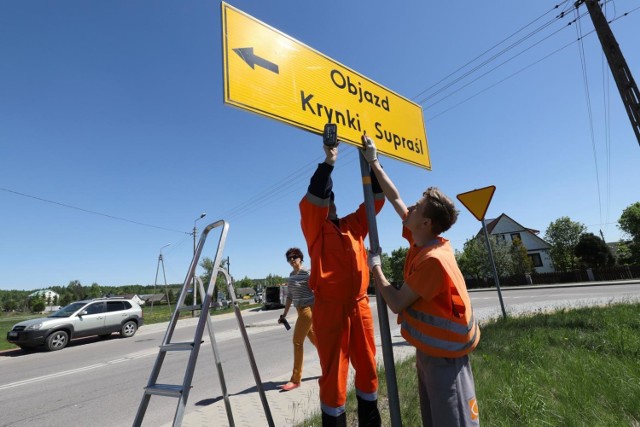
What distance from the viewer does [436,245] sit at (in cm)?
187

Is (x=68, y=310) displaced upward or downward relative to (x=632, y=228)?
downward

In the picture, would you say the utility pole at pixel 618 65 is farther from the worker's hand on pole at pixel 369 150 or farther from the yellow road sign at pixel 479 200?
the worker's hand on pole at pixel 369 150

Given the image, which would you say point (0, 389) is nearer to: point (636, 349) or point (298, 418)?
point (298, 418)

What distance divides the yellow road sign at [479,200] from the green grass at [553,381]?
2306 millimetres

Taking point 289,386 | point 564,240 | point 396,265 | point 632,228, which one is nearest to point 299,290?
point 289,386

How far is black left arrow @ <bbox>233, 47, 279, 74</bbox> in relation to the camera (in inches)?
71.4

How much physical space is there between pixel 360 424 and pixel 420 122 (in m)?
2.49

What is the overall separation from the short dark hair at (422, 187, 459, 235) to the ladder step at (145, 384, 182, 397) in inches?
66.8

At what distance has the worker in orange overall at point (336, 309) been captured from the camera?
6.88ft

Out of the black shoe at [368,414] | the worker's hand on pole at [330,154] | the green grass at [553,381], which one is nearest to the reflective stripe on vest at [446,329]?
the black shoe at [368,414]

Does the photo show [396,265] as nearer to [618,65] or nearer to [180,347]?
[618,65]

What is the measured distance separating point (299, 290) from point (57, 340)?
1095 centimetres

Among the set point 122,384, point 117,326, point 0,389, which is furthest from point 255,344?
point 117,326

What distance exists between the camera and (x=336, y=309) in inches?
85.6
